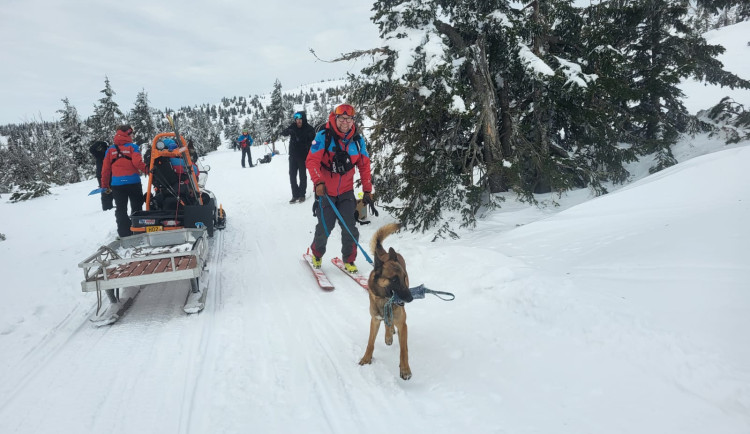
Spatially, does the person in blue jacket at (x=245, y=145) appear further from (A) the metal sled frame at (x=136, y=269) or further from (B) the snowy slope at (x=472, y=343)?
(A) the metal sled frame at (x=136, y=269)

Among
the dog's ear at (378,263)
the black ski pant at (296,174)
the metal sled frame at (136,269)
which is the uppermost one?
the black ski pant at (296,174)

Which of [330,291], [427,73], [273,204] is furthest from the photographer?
[273,204]

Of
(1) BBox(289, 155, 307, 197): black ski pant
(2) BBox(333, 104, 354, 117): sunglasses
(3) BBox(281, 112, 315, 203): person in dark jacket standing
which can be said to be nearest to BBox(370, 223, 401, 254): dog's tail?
(2) BBox(333, 104, 354, 117): sunglasses

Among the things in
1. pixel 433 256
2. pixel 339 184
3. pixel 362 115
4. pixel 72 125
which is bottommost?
pixel 433 256

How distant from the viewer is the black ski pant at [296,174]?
35.7 ft

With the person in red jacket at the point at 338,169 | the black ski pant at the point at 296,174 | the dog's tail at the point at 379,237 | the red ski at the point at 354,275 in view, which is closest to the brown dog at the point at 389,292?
the dog's tail at the point at 379,237

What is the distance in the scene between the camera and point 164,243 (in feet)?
20.6

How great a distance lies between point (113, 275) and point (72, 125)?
52.1 meters

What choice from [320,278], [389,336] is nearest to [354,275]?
[320,278]

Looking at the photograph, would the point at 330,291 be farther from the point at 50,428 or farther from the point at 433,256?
the point at 50,428

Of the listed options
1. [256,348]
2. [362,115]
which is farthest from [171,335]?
[362,115]

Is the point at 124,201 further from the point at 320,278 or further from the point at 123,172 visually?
the point at 320,278

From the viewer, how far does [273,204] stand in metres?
11.9

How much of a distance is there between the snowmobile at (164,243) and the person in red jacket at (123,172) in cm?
27
